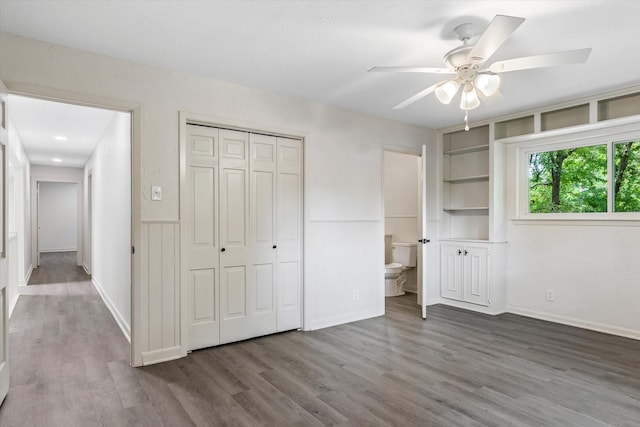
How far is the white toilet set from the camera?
18.4 ft

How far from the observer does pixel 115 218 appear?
4.42 m

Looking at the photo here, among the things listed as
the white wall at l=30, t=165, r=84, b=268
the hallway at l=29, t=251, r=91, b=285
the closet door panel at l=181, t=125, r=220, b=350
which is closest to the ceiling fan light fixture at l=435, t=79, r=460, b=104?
the closet door panel at l=181, t=125, r=220, b=350

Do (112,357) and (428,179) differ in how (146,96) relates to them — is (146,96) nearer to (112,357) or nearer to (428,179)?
(112,357)

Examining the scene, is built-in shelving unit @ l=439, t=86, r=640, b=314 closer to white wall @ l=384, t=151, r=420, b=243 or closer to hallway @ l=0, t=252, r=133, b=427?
white wall @ l=384, t=151, r=420, b=243

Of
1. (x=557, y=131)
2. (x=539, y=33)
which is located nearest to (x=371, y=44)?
(x=539, y=33)

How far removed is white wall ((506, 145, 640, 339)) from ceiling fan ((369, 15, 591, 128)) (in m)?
2.49

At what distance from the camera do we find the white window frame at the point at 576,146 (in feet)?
12.6

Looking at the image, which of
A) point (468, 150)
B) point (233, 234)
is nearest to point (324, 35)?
point (233, 234)

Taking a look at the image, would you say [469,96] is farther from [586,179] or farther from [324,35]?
[586,179]

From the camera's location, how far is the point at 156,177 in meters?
3.08

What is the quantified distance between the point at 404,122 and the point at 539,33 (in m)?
2.41

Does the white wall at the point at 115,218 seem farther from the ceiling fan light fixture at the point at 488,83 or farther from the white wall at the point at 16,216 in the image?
the ceiling fan light fixture at the point at 488,83

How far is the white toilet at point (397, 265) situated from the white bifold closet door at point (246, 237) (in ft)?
6.69

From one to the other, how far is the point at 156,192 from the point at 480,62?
253 centimetres
